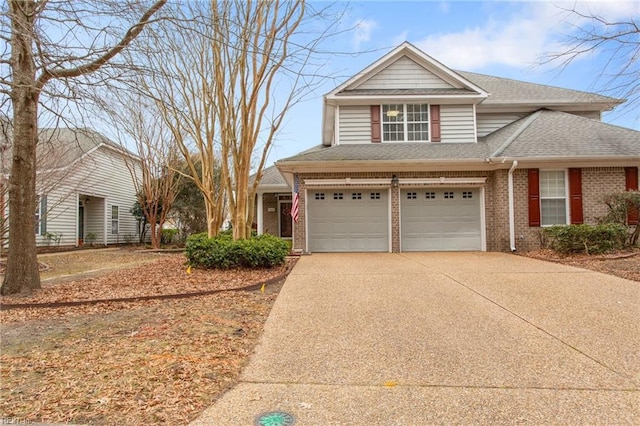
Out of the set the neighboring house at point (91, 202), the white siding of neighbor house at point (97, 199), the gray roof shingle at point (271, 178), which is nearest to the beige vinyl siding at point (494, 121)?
the gray roof shingle at point (271, 178)

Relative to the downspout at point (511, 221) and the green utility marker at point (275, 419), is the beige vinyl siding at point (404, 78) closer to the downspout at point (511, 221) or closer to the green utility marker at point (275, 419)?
the downspout at point (511, 221)

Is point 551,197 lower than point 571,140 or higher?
lower

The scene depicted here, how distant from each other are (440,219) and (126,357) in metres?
10.9

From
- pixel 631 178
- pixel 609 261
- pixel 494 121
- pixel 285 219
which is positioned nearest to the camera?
pixel 609 261

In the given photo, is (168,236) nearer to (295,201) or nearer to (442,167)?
(295,201)

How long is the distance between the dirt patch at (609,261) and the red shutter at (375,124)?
20.1 feet

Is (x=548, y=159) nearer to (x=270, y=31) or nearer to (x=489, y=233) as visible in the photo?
(x=489, y=233)

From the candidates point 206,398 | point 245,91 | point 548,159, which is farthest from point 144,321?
point 548,159

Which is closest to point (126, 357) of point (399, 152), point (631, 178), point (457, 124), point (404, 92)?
point (399, 152)

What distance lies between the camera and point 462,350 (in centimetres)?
397

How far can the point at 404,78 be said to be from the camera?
47.3ft

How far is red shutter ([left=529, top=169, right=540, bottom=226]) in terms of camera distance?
12.1 meters

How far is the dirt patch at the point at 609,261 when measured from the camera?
7.78m

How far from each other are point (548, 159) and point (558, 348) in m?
9.27
